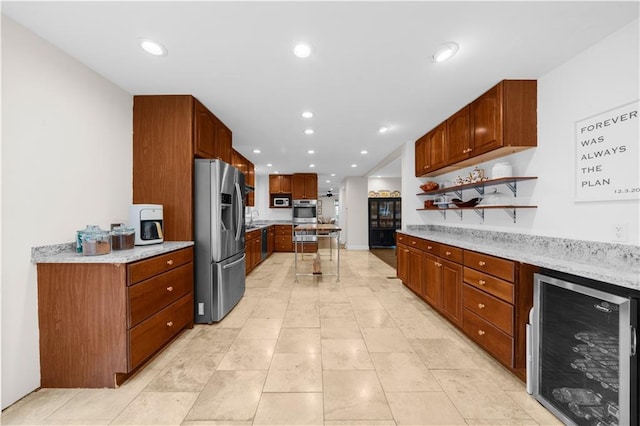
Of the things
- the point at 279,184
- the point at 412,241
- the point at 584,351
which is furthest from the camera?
the point at 279,184

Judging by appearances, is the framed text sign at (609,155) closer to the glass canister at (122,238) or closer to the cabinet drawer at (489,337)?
the cabinet drawer at (489,337)

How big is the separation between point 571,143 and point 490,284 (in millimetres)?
1335

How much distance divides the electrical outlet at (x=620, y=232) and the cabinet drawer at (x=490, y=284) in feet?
2.41

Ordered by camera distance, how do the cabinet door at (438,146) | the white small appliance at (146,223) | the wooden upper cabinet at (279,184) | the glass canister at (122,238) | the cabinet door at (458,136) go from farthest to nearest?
1. the wooden upper cabinet at (279,184)
2. the cabinet door at (438,146)
3. the cabinet door at (458,136)
4. the white small appliance at (146,223)
5. the glass canister at (122,238)

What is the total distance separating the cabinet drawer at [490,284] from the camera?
1922 mm

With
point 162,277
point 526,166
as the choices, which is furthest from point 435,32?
point 162,277

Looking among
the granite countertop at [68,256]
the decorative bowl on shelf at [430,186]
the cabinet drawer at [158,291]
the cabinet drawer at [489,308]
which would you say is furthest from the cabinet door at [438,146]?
the granite countertop at [68,256]

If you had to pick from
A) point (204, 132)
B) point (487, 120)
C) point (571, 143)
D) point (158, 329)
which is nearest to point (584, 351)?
point (571, 143)

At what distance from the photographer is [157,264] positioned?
214cm

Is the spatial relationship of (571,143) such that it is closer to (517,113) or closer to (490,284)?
(517,113)

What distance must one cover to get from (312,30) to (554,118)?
7.24ft

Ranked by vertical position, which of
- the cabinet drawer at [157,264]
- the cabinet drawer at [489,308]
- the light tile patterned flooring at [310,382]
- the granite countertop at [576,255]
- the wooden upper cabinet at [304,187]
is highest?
the wooden upper cabinet at [304,187]

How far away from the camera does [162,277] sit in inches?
87.0

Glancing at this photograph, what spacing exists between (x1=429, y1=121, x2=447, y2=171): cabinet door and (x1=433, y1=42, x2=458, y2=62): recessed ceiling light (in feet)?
5.12
